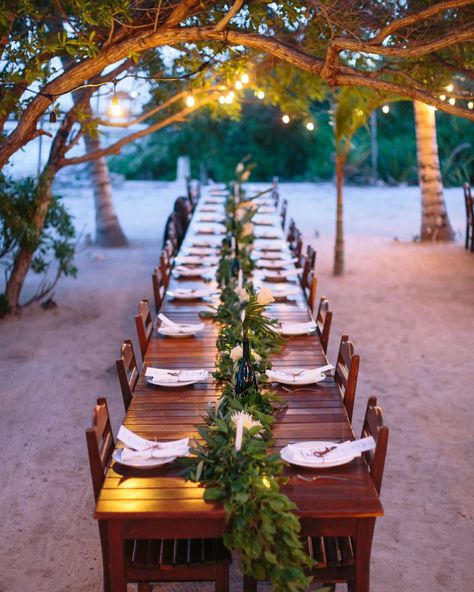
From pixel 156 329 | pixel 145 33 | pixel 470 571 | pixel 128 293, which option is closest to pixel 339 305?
pixel 128 293

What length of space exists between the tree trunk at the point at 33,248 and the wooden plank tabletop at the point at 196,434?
3.20 m

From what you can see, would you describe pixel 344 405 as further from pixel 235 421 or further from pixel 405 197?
pixel 405 197

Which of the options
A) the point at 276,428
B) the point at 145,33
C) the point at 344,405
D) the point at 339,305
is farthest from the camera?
the point at 339,305

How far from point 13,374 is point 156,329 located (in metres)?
2.19

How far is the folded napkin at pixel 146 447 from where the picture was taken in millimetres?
3707

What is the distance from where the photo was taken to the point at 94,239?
14.1 meters

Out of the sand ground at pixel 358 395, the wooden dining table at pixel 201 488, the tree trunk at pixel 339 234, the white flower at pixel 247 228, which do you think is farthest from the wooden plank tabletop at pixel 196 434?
the tree trunk at pixel 339 234

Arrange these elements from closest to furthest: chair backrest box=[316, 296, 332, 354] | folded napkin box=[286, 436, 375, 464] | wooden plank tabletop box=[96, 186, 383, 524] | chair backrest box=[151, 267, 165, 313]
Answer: wooden plank tabletop box=[96, 186, 383, 524] < folded napkin box=[286, 436, 375, 464] < chair backrest box=[316, 296, 332, 354] < chair backrest box=[151, 267, 165, 313]

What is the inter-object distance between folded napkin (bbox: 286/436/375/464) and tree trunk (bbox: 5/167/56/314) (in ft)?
18.2

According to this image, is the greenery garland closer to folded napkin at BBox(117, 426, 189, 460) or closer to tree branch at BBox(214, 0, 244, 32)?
folded napkin at BBox(117, 426, 189, 460)

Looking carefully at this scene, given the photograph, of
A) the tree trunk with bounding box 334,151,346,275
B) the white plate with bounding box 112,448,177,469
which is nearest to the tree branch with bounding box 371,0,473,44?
the white plate with bounding box 112,448,177,469

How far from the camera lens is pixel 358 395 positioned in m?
6.86

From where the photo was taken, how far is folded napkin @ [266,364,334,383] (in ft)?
15.3

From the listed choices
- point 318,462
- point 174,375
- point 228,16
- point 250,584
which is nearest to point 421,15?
point 228,16
